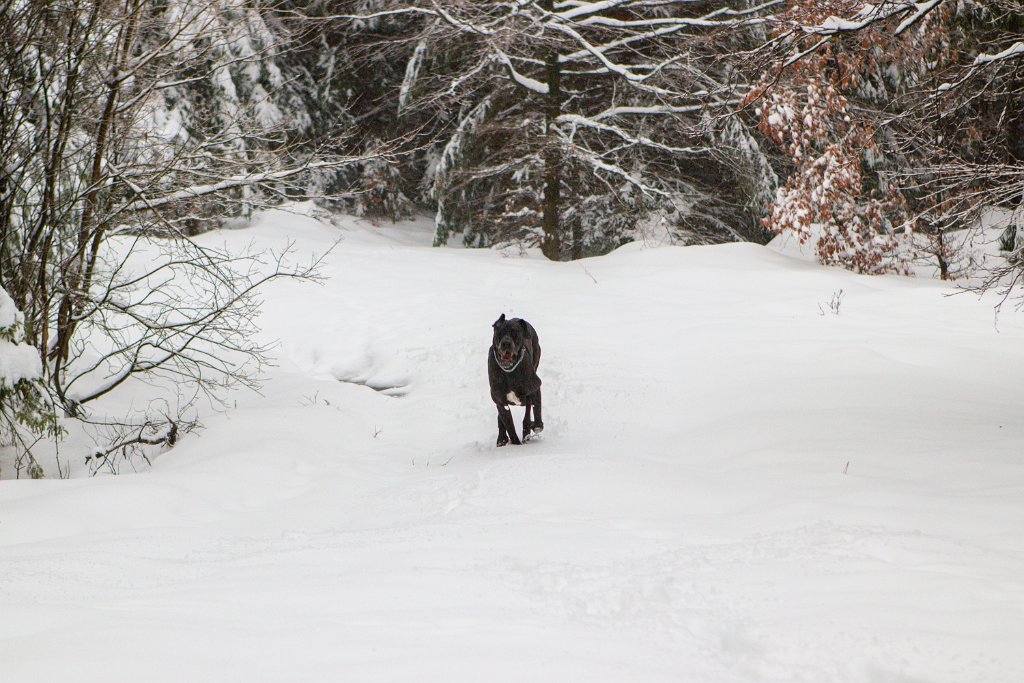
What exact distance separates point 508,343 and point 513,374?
1.14 feet

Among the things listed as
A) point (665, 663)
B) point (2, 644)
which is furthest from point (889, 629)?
point (2, 644)

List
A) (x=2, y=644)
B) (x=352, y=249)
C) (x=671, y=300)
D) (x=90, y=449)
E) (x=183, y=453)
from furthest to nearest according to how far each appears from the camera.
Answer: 1. (x=352, y=249)
2. (x=671, y=300)
3. (x=90, y=449)
4. (x=183, y=453)
5. (x=2, y=644)

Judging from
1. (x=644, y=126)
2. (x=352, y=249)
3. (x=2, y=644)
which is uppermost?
(x=644, y=126)

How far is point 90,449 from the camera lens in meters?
7.27

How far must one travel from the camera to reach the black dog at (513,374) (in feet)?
22.0

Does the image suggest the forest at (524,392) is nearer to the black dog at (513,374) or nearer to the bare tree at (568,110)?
the black dog at (513,374)

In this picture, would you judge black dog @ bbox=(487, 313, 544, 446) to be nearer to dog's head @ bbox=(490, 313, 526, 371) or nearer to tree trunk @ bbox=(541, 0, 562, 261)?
dog's head @ bbox=(490, 313, 526, 371)

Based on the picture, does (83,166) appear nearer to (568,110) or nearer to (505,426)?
(505,426)

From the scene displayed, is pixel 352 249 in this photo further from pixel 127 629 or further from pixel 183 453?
pixel 127 629

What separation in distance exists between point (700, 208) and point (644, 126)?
2637 mm

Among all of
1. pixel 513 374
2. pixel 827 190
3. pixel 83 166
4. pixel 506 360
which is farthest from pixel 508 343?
pixel 827 190

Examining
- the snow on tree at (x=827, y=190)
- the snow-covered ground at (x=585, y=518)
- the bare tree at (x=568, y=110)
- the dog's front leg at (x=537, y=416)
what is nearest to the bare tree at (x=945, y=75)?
the snow on tree at (x=827, y=190)

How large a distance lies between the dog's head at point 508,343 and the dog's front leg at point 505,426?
0.44m

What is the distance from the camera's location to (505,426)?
695 centimetres
